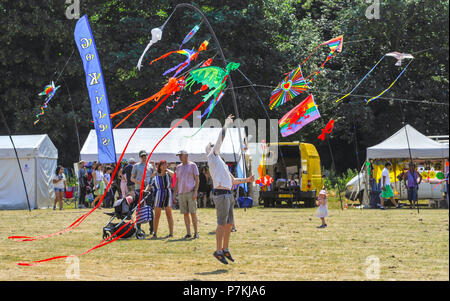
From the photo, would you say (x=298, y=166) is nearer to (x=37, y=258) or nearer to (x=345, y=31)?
(x=345, y=31)

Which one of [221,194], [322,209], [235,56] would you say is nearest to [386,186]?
[322,209]

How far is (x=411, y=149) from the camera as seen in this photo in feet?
84.1

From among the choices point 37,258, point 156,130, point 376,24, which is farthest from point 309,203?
point 37,258

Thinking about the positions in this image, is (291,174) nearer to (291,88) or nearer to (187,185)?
(291,88)

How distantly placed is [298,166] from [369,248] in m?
16.7

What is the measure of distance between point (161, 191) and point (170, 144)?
44.5ft

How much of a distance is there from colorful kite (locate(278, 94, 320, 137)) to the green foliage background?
18.7m

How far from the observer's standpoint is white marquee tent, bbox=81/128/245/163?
27531 mm

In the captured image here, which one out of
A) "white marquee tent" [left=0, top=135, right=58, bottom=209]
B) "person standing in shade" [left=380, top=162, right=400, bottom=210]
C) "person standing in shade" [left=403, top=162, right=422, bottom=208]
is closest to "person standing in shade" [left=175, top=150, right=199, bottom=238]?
"person standing in shade" [left=403, top=162, right=422, bottom=208]

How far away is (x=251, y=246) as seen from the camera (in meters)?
12.9

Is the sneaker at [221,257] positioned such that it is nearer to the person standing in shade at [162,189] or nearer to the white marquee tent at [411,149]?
the person standing in shade at [162,189]

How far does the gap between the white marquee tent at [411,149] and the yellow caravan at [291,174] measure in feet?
8.43
